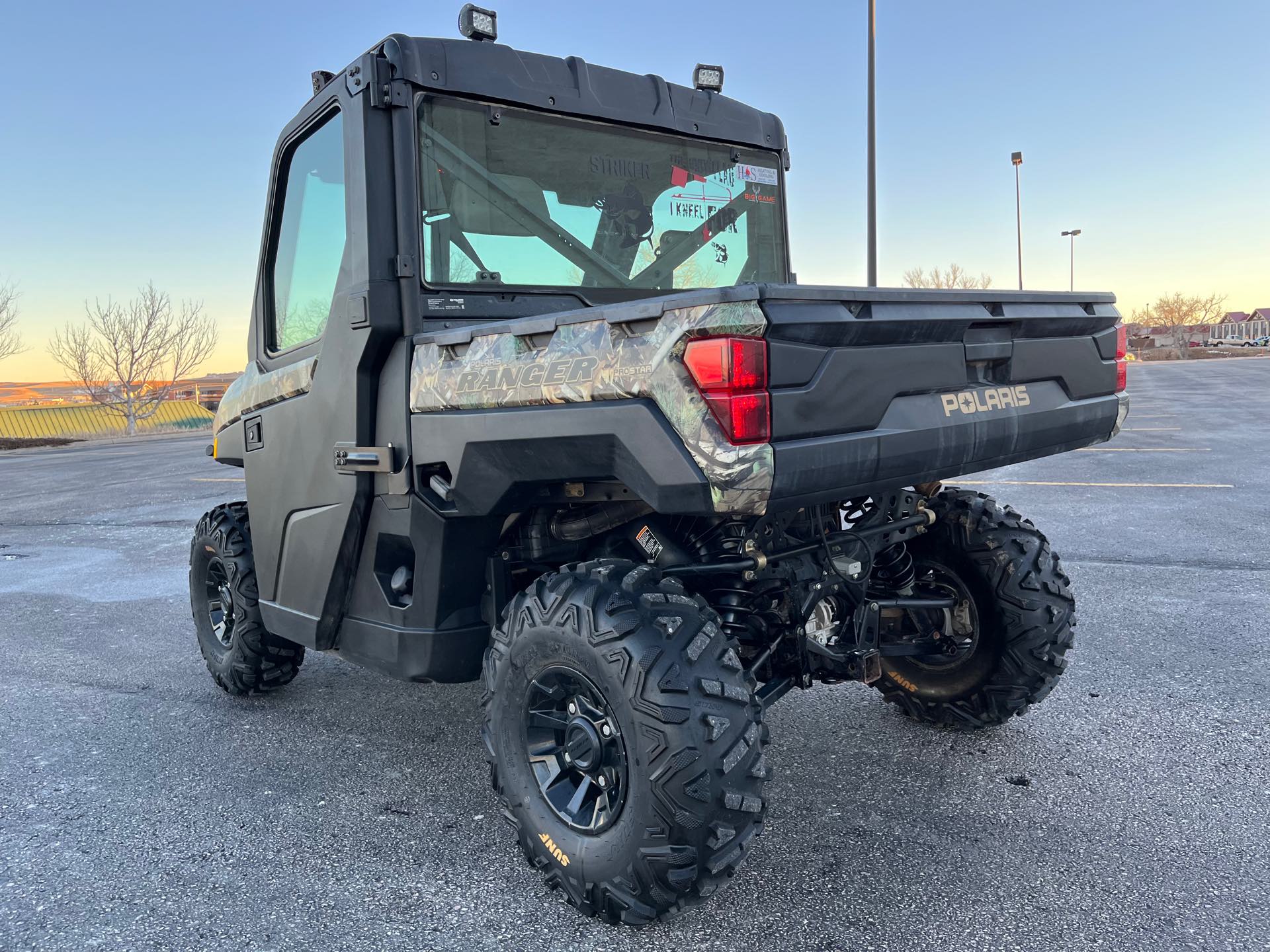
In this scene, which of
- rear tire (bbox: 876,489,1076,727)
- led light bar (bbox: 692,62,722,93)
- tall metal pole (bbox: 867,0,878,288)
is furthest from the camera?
tall metal pole (bbox: 867,0,878,288)

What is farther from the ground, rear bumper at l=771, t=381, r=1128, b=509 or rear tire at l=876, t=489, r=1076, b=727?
rear bumper at l=771, t=381, r=1128, b=509

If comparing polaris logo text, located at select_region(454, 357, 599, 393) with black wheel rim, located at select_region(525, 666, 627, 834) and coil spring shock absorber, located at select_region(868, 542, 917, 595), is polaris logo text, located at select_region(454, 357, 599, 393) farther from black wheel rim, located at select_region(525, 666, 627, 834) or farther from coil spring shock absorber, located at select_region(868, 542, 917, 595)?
coil spring shock absorber, located at select_region(868, 542, 917, 595)

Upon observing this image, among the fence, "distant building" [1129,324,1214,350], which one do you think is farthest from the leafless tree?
the fence

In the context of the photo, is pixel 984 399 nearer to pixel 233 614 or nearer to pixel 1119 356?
pixel 1119 356

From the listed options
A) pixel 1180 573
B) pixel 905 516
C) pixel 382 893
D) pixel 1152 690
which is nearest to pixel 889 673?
Answer: pixel 905 516

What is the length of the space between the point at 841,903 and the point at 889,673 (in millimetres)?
1464

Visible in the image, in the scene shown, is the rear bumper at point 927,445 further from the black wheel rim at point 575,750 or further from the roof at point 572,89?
the roof at point 572,89

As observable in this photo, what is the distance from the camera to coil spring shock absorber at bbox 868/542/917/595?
3.78 metres

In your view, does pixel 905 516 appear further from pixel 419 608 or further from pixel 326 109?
pixel 326 109

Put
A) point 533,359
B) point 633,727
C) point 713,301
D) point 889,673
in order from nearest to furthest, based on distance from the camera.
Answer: point 713,301 → point 633,727 → point 533,359 → point 889,673

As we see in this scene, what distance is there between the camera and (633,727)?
250cm

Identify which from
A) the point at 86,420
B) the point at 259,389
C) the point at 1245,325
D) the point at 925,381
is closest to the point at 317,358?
the point at 259,389

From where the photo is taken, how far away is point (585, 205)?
142 inches

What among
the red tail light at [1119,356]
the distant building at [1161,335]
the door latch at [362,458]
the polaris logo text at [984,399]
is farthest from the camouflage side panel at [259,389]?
the distant building at [1161,335]
